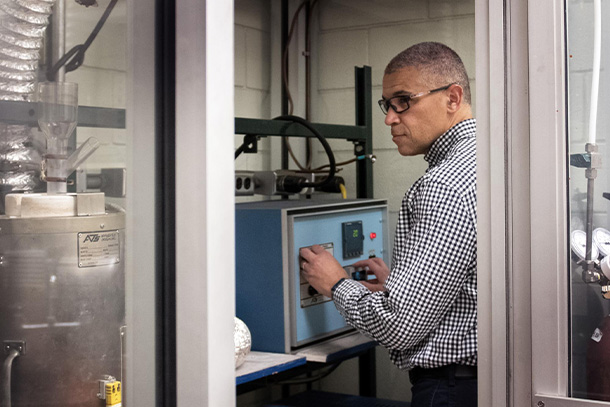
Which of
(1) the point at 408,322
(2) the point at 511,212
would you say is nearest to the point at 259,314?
(1) the point at 408,322

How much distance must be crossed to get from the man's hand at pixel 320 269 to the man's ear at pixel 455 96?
0.54 m

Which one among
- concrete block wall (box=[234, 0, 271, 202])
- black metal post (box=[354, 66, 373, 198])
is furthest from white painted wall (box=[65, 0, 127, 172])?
concrete block wall (box=[234, 0, 271, 202])

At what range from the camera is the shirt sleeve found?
1.70 m

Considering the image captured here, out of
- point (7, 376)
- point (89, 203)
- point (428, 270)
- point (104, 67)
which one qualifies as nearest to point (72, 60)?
point (104, 67)

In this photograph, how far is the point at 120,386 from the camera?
0.90 metres

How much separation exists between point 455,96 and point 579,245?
0.88 m

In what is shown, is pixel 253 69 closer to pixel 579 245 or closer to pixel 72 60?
pixel 579 245

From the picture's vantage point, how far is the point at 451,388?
175 centimetres

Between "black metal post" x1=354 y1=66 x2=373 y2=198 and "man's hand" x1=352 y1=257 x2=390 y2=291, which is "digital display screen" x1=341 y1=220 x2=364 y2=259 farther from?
"black metal post" x1=354 y1=66 x2=373 y2=198

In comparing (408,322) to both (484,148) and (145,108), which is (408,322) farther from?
(145,108)

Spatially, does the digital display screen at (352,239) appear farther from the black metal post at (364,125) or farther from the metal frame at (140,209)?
the metal frame at (140,209)

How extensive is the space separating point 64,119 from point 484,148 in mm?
677

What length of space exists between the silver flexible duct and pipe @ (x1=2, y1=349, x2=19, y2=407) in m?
0.17

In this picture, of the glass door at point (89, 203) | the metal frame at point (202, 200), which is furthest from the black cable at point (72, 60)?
the metal frame at point (202, 200)
